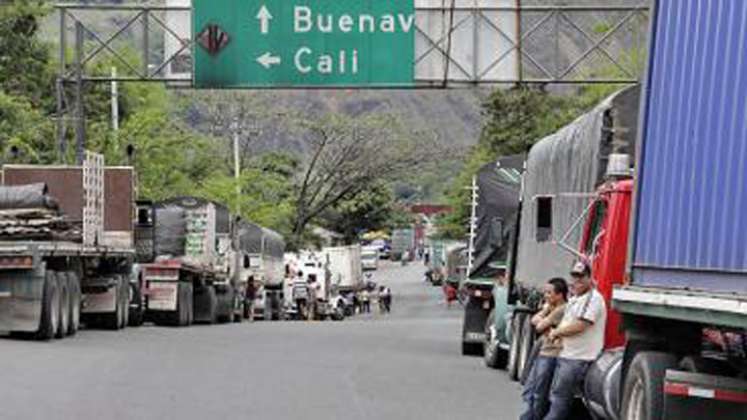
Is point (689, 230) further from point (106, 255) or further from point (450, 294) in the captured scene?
point (450, 294)

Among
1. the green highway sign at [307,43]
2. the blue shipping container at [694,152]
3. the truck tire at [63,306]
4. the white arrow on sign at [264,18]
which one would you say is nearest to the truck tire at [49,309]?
the truck tire at [63,306]

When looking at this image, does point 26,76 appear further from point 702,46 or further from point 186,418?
point 702,46

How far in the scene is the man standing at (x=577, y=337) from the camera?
13.2 metres

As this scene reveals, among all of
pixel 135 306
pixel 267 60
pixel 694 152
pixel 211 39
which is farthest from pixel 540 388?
pixel 135 306

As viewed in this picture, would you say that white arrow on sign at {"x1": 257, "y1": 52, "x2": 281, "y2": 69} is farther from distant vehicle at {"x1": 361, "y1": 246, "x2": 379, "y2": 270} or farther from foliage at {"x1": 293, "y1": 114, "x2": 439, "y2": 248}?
distant vehicle at {"x1": 361, "y1": 246, "x2": 379, "y2": 270}

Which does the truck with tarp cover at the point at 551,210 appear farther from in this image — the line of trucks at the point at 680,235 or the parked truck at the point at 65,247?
the parked truck at the point at 65,247

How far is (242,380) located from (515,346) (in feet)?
12.4

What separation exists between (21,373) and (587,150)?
7.70 metres

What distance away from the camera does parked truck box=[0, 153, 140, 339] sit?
2605 centimetres

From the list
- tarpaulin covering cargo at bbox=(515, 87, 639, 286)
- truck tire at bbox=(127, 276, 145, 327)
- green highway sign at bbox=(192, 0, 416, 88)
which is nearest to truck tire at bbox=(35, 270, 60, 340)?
green highway sign at bbox=(192, 0, 416, 88)

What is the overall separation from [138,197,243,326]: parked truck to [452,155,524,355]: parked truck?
12687mm

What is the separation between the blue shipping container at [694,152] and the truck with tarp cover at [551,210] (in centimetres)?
410

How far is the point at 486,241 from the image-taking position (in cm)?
2770

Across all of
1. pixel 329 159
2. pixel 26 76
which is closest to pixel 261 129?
pixel 329 159
